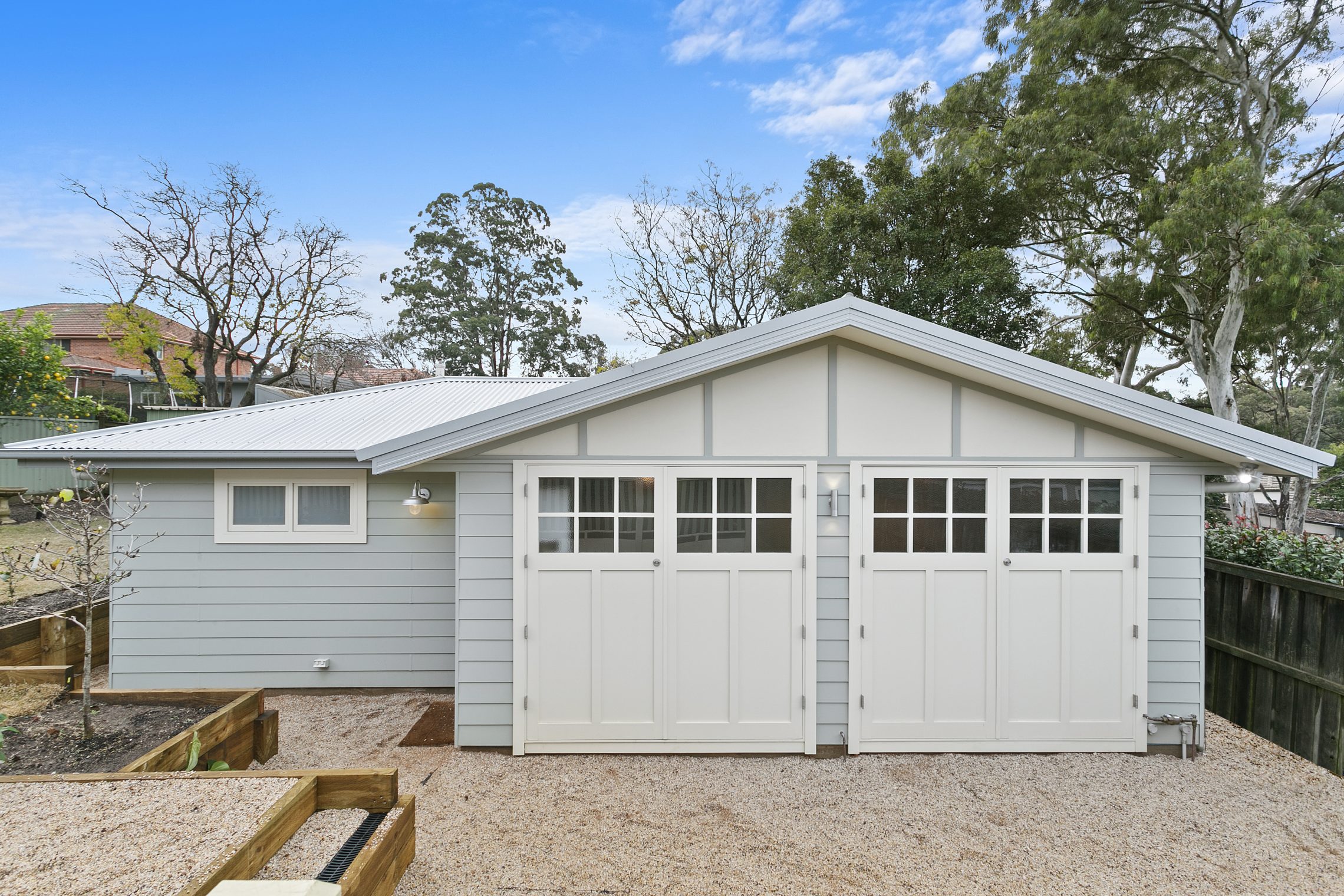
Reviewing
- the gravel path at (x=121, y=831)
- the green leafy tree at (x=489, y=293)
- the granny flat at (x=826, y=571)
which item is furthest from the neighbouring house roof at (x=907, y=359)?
the green leafy tree at (x=489, y=293)

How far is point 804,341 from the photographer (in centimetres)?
363

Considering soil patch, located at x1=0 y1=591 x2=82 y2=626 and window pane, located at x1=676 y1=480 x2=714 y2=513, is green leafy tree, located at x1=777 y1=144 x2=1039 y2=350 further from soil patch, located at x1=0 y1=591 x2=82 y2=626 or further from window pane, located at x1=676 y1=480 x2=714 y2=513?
soil patch, located at x1=0 y1=591 x2=82 y2=626

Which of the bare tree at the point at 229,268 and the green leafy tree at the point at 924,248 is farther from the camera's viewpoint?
the bare tree at the point at 229,268

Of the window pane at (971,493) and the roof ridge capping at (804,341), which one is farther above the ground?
the roof ridge capping at (804,341)

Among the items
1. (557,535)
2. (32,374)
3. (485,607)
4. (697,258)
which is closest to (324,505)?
(485,607)

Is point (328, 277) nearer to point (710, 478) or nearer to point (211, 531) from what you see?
point (211, 531)

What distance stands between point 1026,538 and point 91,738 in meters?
5.75

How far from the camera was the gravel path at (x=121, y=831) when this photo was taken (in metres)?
2.00

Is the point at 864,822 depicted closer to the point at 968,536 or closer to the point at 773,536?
the point at 773,536

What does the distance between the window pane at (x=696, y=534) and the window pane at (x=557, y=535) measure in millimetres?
730

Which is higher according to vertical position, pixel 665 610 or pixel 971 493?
pixel 971 493

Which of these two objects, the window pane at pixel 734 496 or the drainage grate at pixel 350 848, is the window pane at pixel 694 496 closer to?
the window pane at pixel 734 496

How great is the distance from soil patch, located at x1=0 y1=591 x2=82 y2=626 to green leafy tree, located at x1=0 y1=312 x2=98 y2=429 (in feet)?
25.4

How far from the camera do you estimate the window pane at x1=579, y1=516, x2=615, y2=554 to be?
390cm
